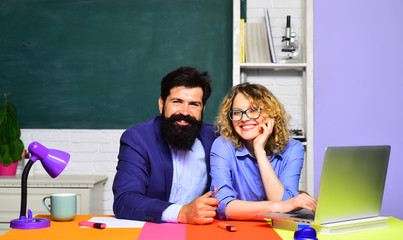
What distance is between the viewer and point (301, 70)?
10.8ft

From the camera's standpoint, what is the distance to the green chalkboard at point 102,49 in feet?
11.0

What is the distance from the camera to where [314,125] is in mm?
3172

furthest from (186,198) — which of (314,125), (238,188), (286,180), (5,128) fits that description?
(5,128)

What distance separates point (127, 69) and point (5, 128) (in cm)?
98

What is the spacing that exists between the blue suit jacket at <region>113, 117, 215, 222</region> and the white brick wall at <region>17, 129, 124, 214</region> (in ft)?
3.93

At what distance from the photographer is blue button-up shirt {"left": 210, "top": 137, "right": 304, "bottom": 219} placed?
189cm

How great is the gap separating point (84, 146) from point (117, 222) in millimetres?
1869

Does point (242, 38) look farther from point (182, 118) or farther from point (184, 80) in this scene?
point (182, 118)

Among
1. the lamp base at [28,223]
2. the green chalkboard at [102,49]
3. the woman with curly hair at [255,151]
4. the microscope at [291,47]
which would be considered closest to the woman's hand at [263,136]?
the woman with curly hair at [255,151]

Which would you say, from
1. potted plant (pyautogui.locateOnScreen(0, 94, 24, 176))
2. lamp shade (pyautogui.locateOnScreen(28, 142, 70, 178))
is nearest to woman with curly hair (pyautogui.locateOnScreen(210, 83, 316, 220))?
lamp shade (pyautogui.locateOnScreen(28, 142, 70, 178))

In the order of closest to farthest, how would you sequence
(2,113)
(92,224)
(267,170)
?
(92,224)
(267,170)
(2,113)

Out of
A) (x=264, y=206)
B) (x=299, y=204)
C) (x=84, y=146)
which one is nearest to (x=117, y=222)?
(x=264, y=206)

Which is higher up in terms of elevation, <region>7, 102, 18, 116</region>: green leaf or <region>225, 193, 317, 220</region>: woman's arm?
<region>7, 102, 18, 116</region>: green leaf

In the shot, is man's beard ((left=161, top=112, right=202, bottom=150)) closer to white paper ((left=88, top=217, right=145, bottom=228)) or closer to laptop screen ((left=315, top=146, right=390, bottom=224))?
white paper ((left=88, top=217, right=145, bottom=228))
